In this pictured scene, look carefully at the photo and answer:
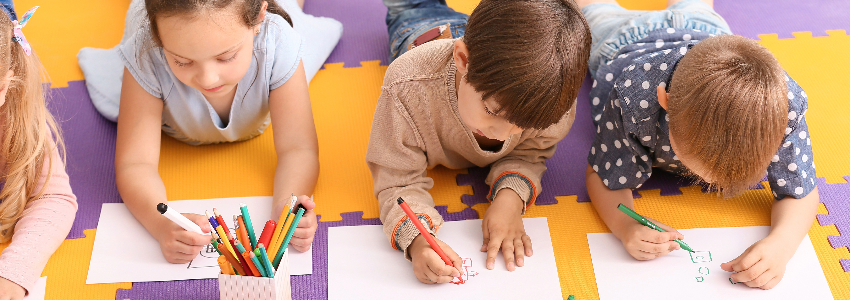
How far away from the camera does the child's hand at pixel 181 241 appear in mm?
941

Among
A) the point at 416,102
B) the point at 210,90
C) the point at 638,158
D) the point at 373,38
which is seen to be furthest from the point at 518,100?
the point at 373,38

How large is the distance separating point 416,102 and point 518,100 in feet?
0.72

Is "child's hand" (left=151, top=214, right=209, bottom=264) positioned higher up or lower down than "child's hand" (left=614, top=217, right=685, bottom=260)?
lower down

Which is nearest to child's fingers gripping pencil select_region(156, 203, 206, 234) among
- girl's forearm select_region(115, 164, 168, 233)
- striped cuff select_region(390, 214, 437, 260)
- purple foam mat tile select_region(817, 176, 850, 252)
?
girl's forearm select_region(115, 164, 168, 233)

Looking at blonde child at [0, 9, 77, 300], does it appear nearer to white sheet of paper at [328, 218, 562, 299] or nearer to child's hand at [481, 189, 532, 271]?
white sheet of paper at [328, 218, 562, 299]

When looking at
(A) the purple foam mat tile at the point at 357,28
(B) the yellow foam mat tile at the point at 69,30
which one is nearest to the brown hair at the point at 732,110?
(A) the purple foam mat tile at the point at 357,28

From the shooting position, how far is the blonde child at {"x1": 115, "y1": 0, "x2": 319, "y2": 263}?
92 cm

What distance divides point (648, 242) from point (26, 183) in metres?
0.89

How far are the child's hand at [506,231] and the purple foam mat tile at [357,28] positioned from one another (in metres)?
0.47

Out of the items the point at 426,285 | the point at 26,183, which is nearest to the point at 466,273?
the point at 426,285

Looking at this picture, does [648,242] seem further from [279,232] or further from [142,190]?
[142,190]

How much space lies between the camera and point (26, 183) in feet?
3.29

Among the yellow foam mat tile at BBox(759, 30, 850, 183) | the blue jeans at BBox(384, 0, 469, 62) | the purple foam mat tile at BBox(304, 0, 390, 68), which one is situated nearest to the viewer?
the yellow foam mat tile at BBox(759, 30, 850, 183)

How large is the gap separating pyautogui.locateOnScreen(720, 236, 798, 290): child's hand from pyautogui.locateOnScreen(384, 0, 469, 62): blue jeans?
A: 607 millimetres
